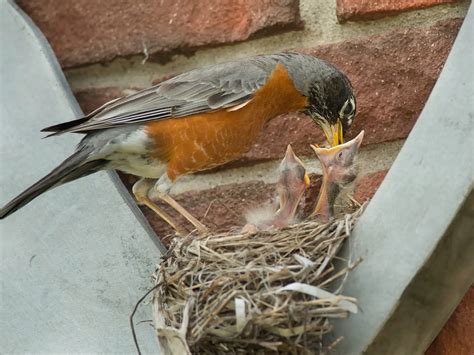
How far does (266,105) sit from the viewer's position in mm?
2033

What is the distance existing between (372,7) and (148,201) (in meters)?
0.60

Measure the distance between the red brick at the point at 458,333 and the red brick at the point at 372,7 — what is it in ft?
1.79

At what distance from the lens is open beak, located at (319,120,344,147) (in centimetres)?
202

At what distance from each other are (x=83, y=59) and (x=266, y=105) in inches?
15.8

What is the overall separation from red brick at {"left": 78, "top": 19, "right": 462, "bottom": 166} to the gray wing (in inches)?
6.8

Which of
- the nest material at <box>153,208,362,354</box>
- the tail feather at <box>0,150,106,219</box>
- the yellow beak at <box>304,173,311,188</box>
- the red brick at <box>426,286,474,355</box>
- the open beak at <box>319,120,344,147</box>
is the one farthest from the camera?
the open beak at <box>319,120,344,147</box>

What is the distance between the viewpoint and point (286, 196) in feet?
6.13

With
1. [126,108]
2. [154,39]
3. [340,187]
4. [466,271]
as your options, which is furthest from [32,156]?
[466,271]

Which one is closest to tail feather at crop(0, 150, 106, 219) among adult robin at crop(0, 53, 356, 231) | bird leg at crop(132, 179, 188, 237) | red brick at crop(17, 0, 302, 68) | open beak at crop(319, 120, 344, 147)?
adult robin at crop(0, 53, 356, 231)

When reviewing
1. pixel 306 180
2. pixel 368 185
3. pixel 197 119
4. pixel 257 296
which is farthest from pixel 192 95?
pixel 257 296

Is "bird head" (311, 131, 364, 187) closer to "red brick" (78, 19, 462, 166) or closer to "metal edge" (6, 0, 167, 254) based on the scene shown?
"red brick" (78, 19, 462, 166)

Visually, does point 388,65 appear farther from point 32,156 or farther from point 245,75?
point 32,156

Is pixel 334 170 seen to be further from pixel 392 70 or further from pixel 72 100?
pixel 72 100

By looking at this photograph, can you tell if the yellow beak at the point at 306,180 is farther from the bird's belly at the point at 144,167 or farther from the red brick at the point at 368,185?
the bird's belly at the point at 144,167
